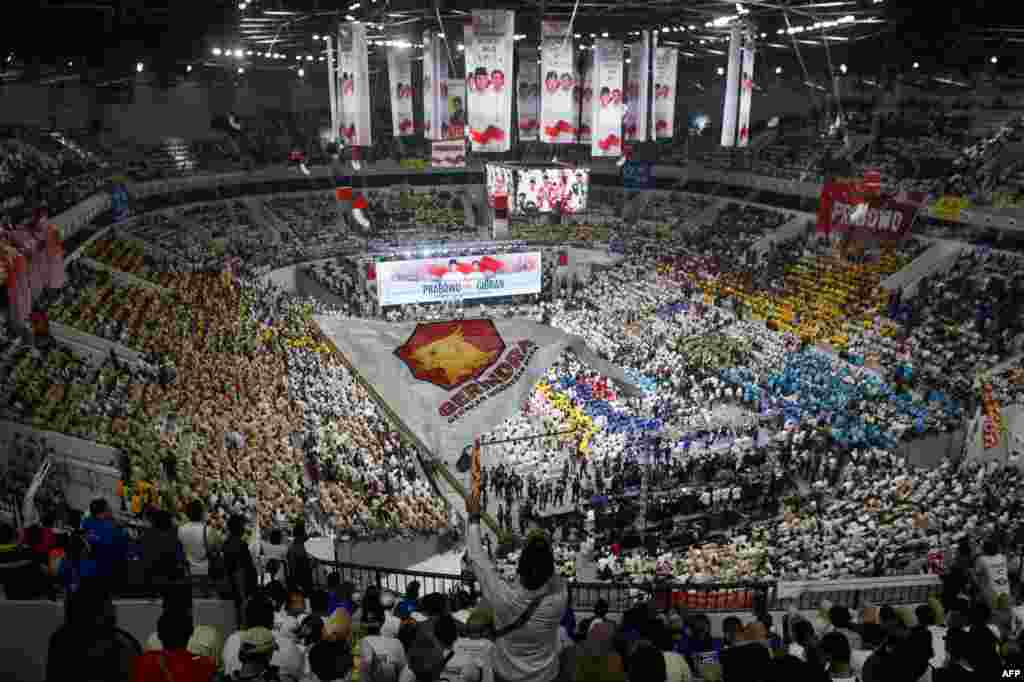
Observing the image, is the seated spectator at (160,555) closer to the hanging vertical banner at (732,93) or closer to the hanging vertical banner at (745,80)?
the hanging vertical banner at (732,93)

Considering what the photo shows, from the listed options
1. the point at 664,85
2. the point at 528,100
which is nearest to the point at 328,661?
the point at 528,100

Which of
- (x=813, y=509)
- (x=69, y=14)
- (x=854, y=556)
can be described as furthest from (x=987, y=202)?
(x=69, y=14)

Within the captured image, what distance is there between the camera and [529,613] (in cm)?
384

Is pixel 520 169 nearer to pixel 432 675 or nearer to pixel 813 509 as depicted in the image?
pixel 813 509

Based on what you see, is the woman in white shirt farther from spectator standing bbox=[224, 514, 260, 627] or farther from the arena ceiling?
the arena ceiling

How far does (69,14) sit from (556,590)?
24700 mm

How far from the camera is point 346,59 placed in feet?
85.9

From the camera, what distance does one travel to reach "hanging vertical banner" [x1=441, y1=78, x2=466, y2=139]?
92.7 ft

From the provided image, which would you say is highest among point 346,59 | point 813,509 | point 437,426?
point 346,59

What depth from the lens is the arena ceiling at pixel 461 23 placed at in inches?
961

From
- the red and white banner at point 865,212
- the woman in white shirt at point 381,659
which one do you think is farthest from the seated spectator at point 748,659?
the red and white banner at point 865,212

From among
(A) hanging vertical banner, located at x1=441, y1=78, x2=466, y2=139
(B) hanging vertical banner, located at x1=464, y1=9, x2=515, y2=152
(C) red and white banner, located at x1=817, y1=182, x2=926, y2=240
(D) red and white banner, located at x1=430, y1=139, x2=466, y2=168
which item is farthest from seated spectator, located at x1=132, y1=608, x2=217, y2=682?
(C) red and white banner, located at x1=817, y1=182, x2=926, y2=240

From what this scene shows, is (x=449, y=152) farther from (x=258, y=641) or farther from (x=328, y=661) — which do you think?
(x=328, y=661)

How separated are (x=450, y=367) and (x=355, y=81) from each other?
46.0 feet
